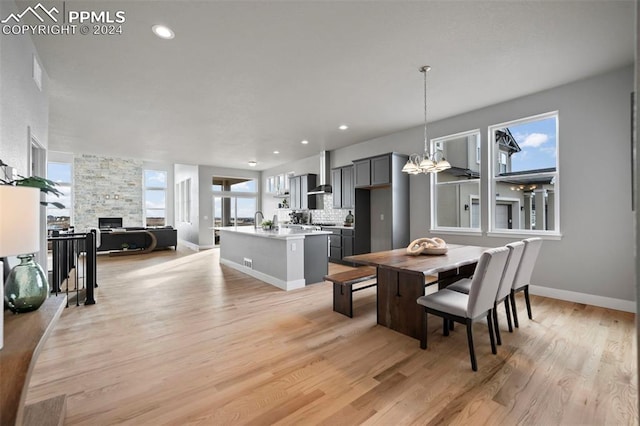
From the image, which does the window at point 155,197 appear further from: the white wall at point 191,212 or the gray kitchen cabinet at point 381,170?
the gray kitchen cabinet at point 381,170

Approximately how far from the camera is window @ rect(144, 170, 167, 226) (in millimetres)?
10938

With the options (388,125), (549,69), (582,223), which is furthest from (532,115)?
(388,125)

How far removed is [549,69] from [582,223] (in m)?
2.02

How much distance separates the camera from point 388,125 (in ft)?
17.9

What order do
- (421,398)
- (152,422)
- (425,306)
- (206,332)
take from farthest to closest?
(206,332)
(425,306)
(421,398)
(152,422)

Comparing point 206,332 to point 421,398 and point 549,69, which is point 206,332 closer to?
point 421,398

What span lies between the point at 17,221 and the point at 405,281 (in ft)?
8.96

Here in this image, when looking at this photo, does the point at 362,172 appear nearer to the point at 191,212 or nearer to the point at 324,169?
the point at 324,169

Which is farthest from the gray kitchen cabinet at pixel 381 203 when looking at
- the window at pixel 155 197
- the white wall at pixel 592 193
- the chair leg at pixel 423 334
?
the window at pixel 155 197

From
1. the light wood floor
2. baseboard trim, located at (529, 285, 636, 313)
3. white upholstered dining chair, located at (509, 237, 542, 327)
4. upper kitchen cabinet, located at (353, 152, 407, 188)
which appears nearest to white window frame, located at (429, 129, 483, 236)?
upper kitchen cabinet, located at (353, 152, 407, 188)

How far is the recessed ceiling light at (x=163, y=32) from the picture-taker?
255 centimetres

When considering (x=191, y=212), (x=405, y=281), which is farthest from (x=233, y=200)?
(x=405, y=281)

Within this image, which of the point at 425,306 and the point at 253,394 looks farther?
the point at 425,306

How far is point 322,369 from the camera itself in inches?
85.9
